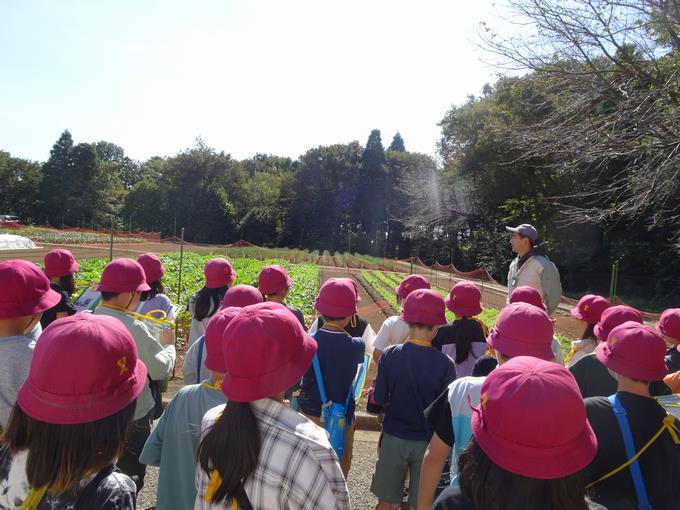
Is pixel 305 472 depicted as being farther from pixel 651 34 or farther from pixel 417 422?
pixel 651 34

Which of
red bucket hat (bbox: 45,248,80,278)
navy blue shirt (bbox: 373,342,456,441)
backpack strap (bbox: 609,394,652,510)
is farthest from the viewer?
red bucket hat (bbox: 45,248,80,278)

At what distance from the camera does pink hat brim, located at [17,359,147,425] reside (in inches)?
59.4

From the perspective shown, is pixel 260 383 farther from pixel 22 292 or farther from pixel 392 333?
pixel 392 333

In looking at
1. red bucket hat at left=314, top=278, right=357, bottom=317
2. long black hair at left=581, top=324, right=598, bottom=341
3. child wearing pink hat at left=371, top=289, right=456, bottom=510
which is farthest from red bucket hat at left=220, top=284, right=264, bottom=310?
long black hair at left=581, top=324, right=598, bottom=341

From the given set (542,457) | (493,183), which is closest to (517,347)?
(542,457)

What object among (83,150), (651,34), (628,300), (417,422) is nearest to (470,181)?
(628,300)

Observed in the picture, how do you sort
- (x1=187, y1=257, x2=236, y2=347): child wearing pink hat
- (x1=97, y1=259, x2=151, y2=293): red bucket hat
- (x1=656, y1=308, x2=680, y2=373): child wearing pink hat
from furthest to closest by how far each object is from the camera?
(x1=187, y1=257, x2=236, y2=347): child wearing pink hat → (x1=656, y1=308, x2=680, y2=373): child wearing pink hat → (x1=97, y1=259, x2=151, y2=293): red bucket hat

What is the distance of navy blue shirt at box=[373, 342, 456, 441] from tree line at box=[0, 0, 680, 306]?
8830 mm

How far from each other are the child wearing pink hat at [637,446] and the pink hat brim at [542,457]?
2.91ft

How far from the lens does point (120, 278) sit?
10.7 feet

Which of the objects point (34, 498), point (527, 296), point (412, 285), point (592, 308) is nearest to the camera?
point (34, 498)

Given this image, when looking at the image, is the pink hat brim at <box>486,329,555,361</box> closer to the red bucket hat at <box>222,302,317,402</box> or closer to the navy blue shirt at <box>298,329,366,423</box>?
the navy blue shirt at <box>298,329,366,423</box>

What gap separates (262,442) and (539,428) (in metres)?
0.93

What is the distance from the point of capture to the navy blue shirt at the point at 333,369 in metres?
3.11
